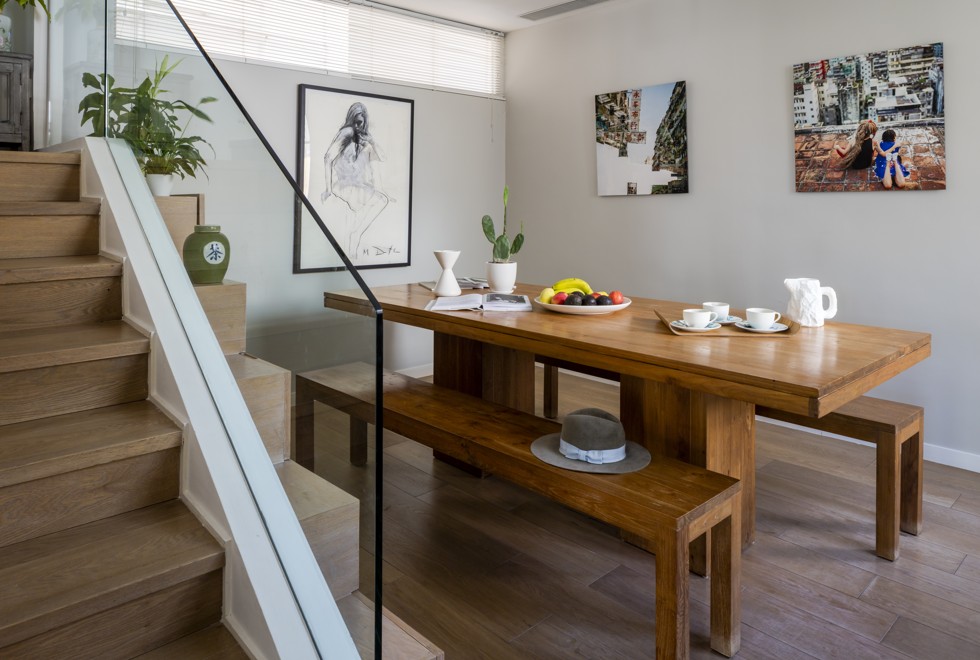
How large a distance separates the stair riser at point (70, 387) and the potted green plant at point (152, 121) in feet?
1.79

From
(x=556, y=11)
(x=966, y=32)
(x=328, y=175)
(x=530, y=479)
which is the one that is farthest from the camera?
(x=556, y=11)

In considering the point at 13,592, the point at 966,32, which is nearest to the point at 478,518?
the point at 13,592

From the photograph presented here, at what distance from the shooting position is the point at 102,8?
8.36 feet

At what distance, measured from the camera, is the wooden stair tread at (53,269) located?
1.87 m

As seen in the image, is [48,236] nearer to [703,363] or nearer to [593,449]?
[593,449]

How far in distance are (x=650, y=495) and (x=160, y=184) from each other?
1.65 metres

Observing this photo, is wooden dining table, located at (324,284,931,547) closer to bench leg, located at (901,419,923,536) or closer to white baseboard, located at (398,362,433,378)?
bench leg, located at (901,419,923,536)

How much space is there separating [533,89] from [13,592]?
14.8ft

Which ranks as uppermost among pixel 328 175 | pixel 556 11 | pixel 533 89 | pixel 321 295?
pixel 556 11

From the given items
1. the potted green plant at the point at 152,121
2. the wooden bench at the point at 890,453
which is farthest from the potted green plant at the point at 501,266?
the potted green plant at the point at 152,121

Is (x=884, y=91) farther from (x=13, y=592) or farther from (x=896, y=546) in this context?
(x=13, y=592)

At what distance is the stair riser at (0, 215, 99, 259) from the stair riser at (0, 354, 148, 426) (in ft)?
2.06

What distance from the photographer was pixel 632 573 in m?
2.34

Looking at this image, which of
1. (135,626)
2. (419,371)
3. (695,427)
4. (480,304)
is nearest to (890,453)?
(695,427)
